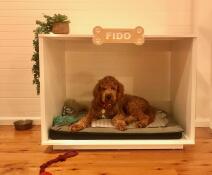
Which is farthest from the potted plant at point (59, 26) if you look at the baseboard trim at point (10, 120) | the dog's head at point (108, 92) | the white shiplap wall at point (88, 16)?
the baseboard trim at point (10, 120)

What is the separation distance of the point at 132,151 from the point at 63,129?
434 millimetres

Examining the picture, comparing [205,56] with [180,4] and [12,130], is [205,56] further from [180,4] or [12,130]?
[12,130]

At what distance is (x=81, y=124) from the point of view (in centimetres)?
185

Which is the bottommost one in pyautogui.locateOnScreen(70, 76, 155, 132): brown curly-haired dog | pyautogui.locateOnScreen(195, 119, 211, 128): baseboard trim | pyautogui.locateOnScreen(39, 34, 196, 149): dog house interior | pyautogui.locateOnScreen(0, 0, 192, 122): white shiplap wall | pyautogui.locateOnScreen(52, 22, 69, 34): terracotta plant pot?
pyautogui.locateOnScreen(195, 119, 211, 128): baseboard trim

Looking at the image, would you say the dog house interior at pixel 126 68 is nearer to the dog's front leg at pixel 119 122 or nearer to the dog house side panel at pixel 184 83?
the dog house side panel at pixel 184 83

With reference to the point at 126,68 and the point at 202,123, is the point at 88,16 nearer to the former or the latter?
the point at 126,68

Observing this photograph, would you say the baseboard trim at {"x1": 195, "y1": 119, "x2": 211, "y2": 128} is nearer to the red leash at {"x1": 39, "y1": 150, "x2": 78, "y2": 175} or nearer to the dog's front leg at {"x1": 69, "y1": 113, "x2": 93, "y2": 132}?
the dog's front leg at {"x1": 69, "y1": 113, "x2": 93, "y2": 132}

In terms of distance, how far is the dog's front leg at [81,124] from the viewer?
5.94 ft

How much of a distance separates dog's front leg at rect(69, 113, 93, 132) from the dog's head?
0.14 metres

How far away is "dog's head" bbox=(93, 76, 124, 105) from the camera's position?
1.92m

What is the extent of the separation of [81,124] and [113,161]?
0.33 meters

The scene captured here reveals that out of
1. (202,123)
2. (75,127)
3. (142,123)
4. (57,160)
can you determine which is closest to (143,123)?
(142,123)

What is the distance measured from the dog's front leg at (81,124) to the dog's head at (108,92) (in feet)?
0.46

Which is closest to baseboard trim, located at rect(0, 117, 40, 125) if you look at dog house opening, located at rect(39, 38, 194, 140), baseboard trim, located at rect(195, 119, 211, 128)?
dog house opening, located at rect(39, 38, 194, 140)
